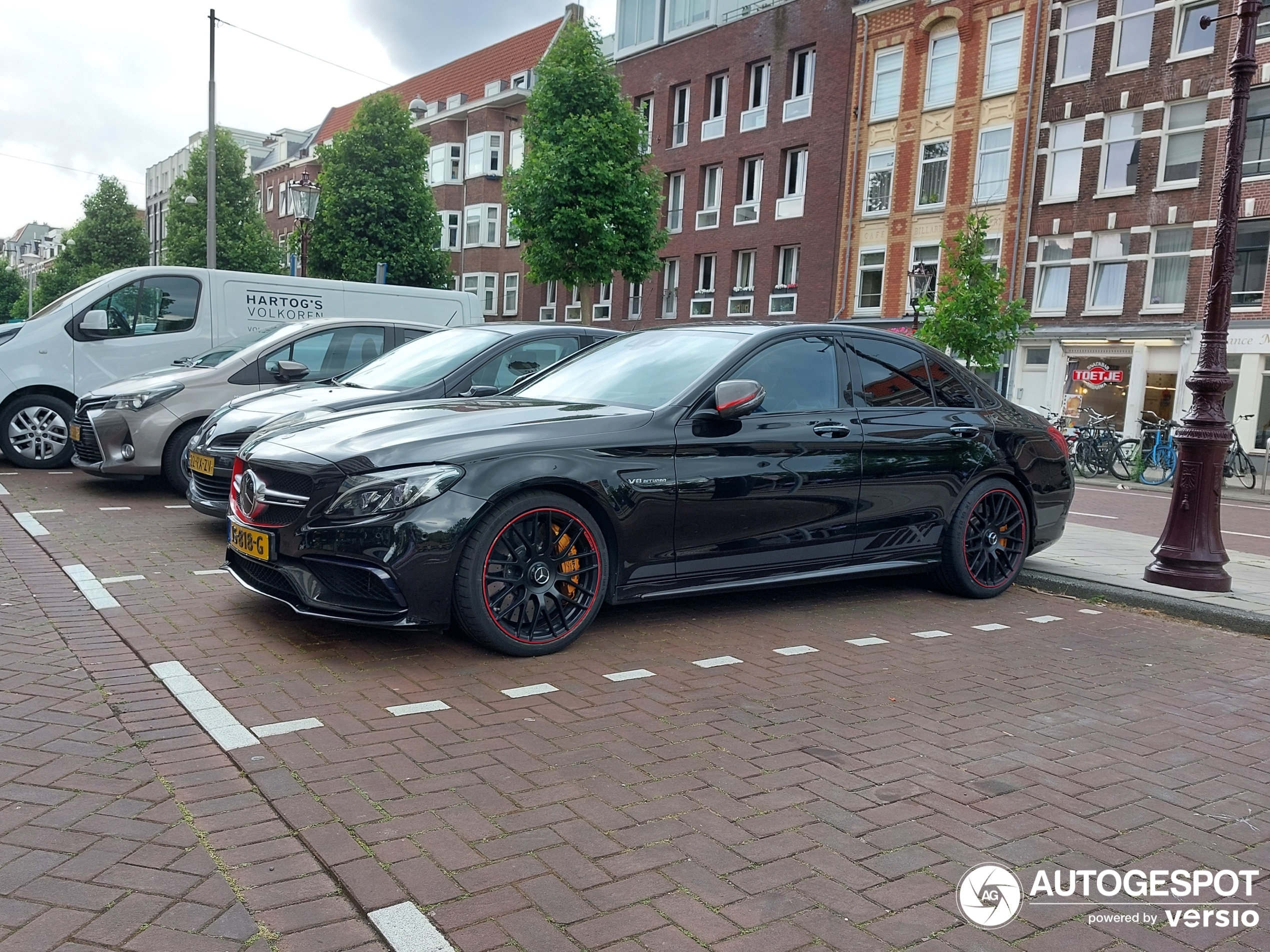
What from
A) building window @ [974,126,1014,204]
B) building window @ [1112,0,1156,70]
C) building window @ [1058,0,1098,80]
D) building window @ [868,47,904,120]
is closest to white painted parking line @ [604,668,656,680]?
building window @ [1112,0,1156,70]

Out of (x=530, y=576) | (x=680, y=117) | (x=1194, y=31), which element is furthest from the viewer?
(x=680, y=117)

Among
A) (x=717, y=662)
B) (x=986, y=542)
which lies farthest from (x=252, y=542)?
(x=986, y=542)

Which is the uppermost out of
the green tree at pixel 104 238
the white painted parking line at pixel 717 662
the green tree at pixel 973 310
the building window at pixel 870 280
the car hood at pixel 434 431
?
the green tree at pixel 104 238

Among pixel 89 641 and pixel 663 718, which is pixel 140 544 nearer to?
pixel 89 641

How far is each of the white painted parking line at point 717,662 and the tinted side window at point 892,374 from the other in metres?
1.95

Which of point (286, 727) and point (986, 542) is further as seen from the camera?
point (986, 542)

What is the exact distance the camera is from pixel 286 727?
389 centimetres

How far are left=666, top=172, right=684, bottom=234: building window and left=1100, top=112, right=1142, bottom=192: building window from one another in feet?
50.0

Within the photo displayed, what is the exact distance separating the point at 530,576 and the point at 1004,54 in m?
30.0

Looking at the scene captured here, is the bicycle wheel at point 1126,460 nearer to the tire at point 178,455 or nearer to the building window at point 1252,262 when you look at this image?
the building window at point 1252,262

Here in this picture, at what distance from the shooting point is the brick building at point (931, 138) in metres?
29.6

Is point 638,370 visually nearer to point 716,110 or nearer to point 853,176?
point 853,176

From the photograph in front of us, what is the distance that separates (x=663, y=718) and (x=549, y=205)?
2683 cm

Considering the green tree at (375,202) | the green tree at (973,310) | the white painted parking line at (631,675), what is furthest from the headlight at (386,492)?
the green tree at (375,202)
